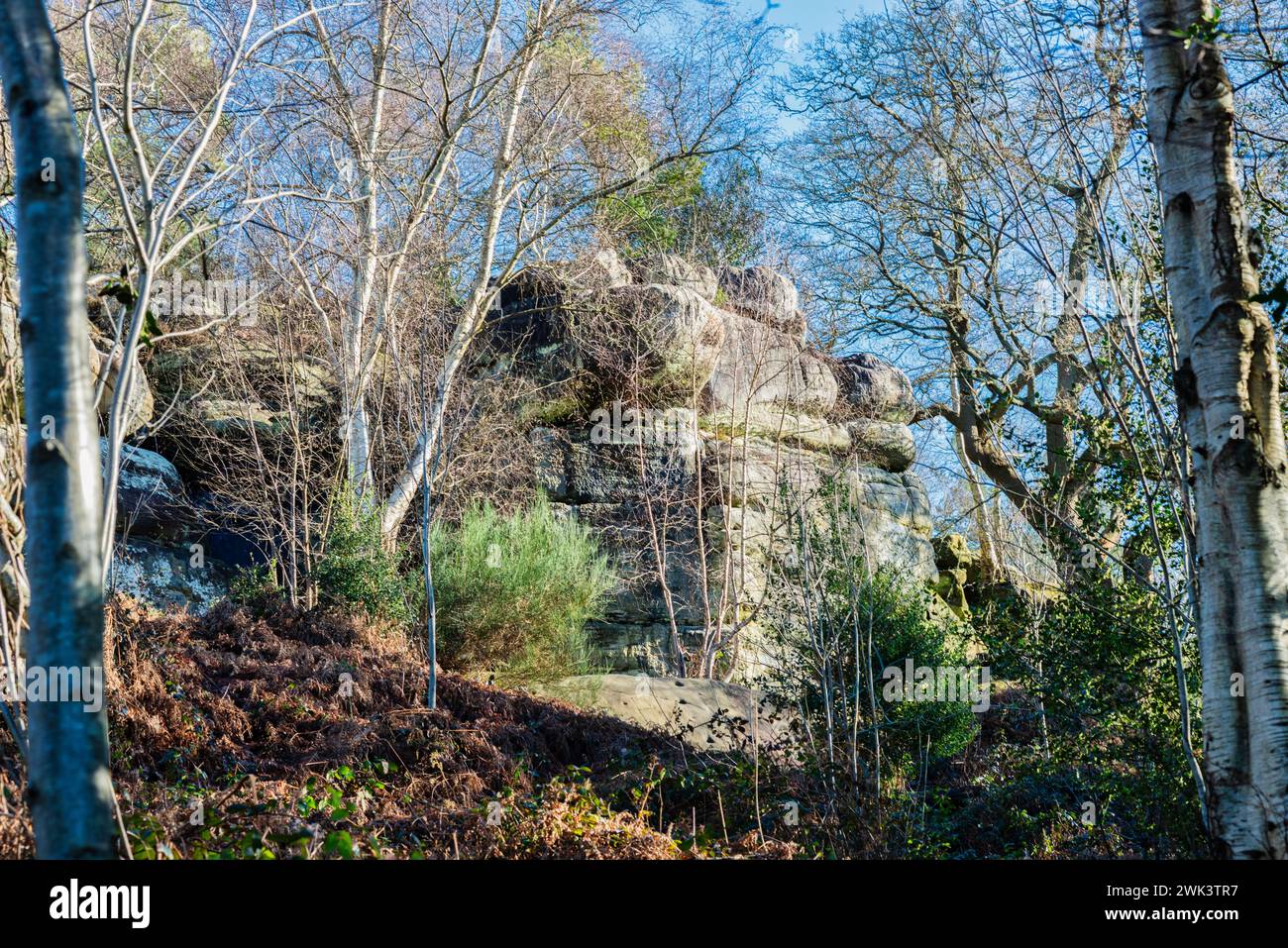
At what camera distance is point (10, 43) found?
2.37 metres

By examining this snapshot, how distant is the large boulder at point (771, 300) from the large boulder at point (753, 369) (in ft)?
0.45

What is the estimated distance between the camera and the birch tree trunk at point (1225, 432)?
3.26m

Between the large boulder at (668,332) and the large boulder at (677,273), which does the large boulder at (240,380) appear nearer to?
the large boulder at (668,332)

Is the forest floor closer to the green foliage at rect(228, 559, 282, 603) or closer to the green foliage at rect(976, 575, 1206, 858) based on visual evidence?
the green foliage at rect(228, 559, 282, 603)

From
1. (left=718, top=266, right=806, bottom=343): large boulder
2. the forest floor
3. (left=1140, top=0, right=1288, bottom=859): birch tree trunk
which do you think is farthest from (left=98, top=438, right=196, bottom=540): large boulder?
(left=1140, top=0, right=1288, bottom=859): birch tree trunk

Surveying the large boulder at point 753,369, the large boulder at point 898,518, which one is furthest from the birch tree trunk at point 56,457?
the large boulder at point 753,369

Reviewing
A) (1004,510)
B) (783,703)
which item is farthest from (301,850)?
(1004,510)

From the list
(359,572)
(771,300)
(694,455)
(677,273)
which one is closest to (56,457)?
(359,572)

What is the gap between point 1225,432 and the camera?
3.40m

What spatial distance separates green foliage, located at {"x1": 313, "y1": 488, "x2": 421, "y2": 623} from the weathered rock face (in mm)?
3172

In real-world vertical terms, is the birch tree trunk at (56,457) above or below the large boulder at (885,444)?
below

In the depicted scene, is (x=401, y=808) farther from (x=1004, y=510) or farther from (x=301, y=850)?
(x=1004, y=510)

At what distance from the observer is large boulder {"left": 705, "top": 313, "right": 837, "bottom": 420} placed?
13.4 m
